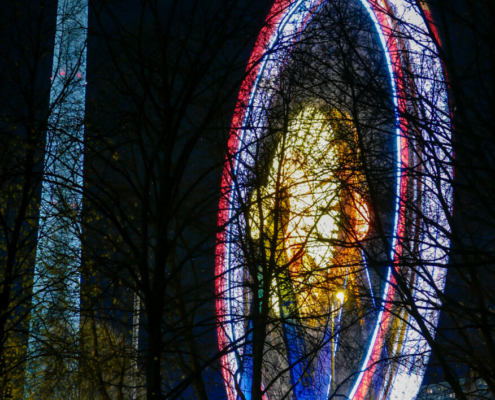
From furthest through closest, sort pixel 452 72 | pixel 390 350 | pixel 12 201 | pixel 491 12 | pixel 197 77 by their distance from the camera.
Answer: pixel 390 350
pixel 12 201
pixel 197 77
pixel 452 72
pixel 491 12

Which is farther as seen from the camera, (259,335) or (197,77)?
(259,335)

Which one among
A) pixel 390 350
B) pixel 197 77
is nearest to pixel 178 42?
pixel 197 77

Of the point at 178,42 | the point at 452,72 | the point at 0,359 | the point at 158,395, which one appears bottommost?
the point at 158,395

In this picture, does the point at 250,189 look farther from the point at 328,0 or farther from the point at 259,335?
the point at 328,0

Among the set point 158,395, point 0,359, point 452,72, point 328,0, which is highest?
point 328,0

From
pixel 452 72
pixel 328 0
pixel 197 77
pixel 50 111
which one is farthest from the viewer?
pixel 50 111

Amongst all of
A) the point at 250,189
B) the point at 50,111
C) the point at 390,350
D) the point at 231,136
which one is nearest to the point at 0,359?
the point at 50,111

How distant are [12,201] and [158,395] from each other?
4232 mm

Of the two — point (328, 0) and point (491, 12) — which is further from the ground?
point (328, 0)

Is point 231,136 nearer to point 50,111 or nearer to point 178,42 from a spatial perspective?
point 50,111

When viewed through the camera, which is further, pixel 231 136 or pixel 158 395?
pixel 231 136

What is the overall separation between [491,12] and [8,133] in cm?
486

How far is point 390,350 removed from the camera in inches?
407

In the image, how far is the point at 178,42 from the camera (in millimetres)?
6555
